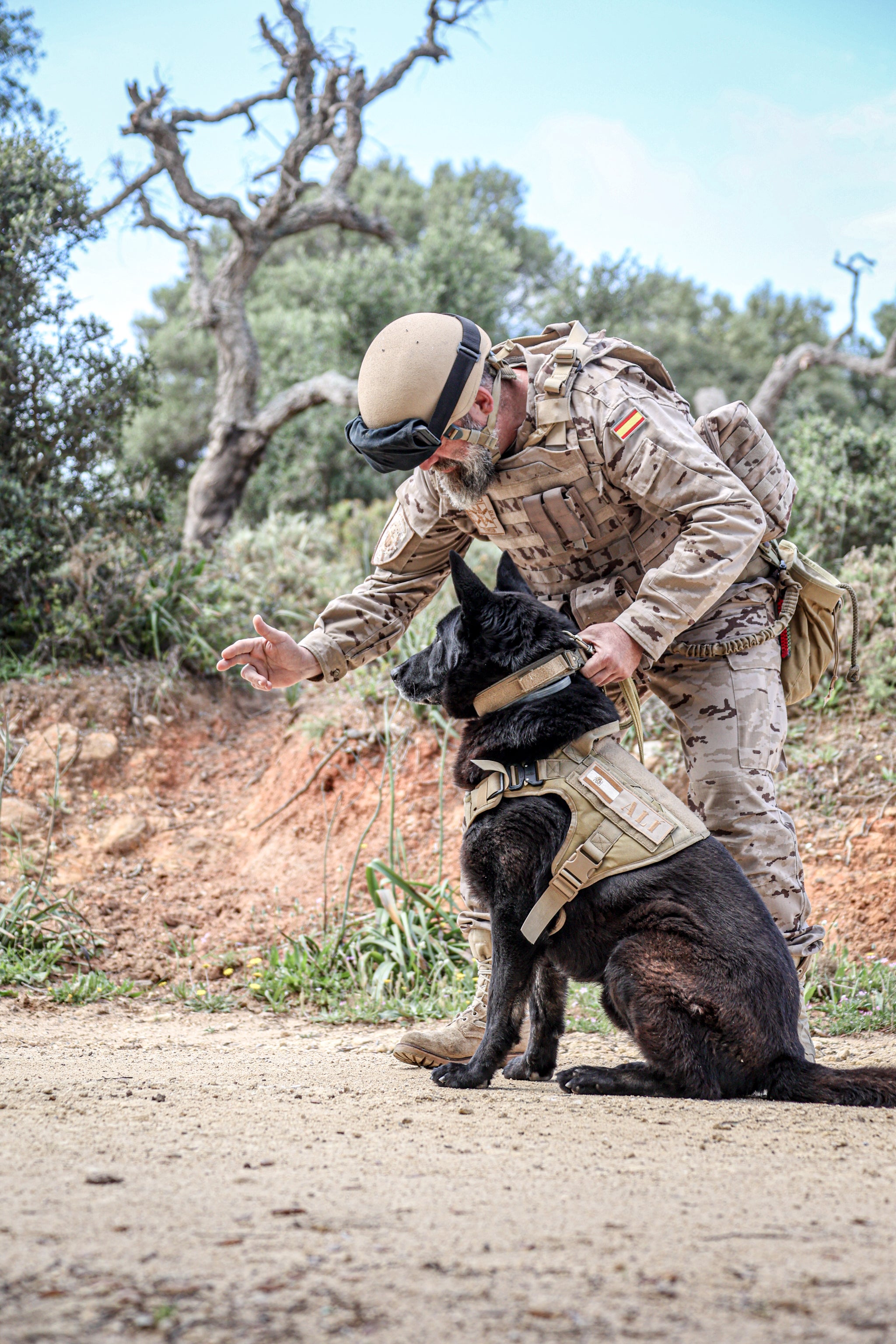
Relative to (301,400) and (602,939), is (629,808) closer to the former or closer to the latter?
(602,939)

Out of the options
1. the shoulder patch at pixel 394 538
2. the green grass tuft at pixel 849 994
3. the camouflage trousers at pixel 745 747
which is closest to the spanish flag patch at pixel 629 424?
the camouflage trousers at pixel 745 747

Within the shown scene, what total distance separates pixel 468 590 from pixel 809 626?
1187mm

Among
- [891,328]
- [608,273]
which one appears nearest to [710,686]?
[608,273]

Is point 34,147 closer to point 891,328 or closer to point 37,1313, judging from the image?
point 37,1313

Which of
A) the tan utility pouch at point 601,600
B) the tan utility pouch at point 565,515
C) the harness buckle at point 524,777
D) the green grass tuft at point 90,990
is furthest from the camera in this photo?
the green grass tuft at point 90,990

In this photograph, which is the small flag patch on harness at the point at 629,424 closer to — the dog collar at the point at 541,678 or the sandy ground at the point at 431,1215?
the dog collar at the point at 541,678

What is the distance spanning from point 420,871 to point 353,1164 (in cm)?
330

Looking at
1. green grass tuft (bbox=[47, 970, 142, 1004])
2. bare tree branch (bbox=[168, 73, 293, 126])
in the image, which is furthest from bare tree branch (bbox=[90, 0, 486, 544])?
green grass tuft (bbox=[47, 970, 142, 1004])

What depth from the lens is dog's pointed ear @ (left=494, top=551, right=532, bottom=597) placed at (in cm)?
294

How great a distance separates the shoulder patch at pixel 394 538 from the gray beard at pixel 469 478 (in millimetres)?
312

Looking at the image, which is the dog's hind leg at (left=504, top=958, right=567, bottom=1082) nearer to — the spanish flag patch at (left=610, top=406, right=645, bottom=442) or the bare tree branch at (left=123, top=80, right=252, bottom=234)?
the spanish flag patch at (left=610, top=406, right=645, bottom=442)

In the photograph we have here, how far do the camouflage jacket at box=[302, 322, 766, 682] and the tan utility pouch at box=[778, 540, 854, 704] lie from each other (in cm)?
31

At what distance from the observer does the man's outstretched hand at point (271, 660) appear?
2979mm

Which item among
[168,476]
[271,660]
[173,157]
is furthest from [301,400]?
[271,660]
